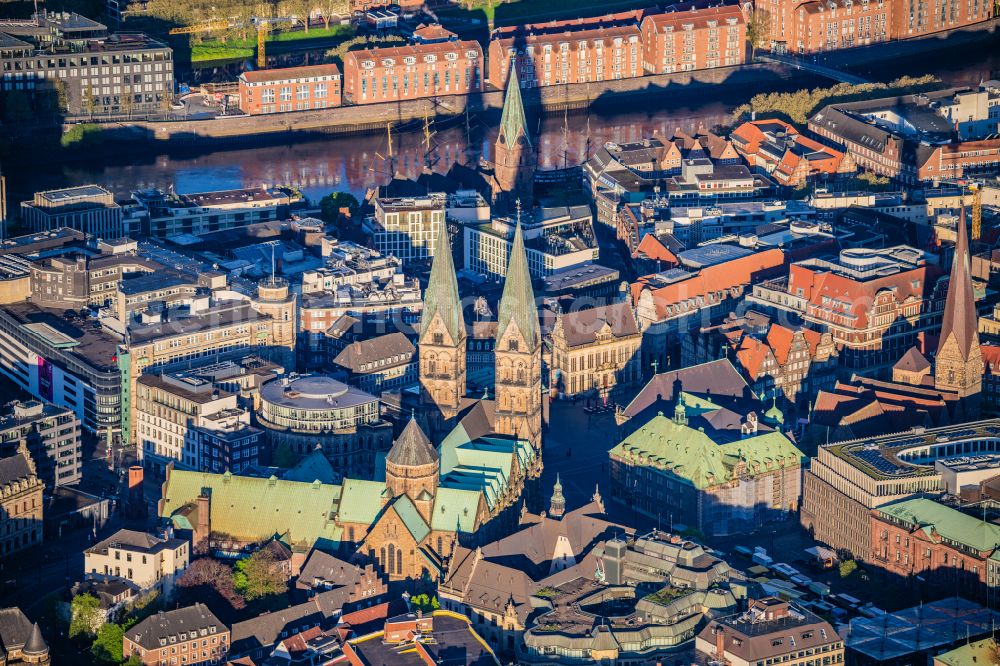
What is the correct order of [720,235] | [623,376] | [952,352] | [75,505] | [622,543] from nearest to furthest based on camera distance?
[622,543]
[75,505]
[952,352]
[623,376]
[720,235]

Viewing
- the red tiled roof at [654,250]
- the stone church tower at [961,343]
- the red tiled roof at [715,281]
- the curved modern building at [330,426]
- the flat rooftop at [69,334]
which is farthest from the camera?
the red tiled roof at [654,250]

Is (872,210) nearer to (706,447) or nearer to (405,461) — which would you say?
(706,447)

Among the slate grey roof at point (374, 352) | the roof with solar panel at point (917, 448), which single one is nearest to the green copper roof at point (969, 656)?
the roof with solar panel at point (917, 448)

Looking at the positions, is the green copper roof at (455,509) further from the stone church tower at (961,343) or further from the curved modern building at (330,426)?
the stone church tower at (961,343)

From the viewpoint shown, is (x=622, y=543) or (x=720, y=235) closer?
(x=622, y=543)

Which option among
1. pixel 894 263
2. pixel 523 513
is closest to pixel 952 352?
pixel 894 263

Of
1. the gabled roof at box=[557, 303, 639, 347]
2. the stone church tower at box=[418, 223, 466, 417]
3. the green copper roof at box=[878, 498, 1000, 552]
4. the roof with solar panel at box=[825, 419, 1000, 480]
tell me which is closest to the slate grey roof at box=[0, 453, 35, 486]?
the stone church tower at box=[418, 223, 466, 417]

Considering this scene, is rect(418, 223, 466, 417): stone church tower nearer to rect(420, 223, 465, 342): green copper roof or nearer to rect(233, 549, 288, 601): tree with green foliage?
rect(420, 223, 465, 342): green copper roof
